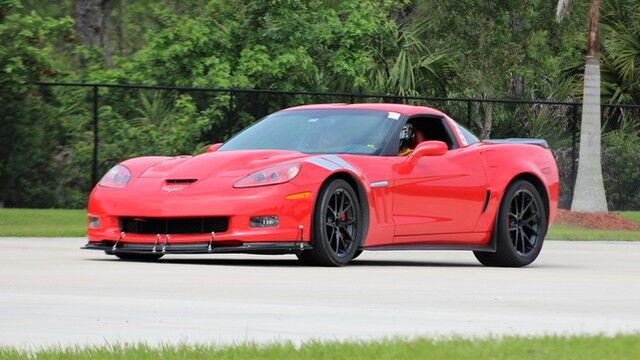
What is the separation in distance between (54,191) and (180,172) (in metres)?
12.0

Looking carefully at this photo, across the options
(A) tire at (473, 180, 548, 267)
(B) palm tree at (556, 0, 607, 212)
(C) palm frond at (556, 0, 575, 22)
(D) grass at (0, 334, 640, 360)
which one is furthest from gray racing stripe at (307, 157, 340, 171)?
(C) palm frond at (556, 0, 575, 22)

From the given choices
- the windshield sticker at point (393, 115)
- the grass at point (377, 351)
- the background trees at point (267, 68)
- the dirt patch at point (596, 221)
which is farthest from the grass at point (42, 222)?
the grass at point (377, 351)

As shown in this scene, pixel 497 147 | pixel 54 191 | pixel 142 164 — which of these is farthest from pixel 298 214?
pixel 54 191

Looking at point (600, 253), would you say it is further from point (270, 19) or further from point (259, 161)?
point (270, 19)

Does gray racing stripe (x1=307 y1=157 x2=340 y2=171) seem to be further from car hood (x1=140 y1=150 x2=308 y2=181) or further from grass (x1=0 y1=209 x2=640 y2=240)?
grass (x1=0 y1=209 x2=640 y2=240)

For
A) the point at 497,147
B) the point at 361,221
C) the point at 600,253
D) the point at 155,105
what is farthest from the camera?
the point at 155,105

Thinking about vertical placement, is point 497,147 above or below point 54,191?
above

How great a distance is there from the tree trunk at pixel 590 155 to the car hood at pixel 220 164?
15.8 metres

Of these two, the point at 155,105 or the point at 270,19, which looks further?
the point at 270,19

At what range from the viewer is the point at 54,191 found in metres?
26.5

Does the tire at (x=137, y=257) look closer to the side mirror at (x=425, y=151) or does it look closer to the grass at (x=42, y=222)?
the side mirror at (x=425, y=151)

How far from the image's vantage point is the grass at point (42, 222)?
2103 centimetres

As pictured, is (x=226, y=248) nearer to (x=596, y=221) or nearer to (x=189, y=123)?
(x=189, y=123)

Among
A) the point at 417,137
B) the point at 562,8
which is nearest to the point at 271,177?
the point at 417,137
